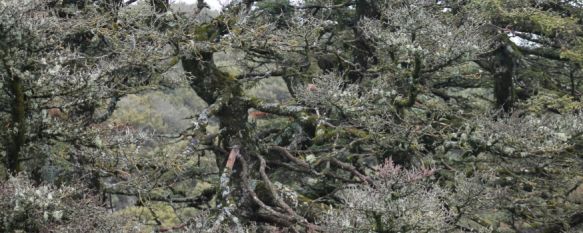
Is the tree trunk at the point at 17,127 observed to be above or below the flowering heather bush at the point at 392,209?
above

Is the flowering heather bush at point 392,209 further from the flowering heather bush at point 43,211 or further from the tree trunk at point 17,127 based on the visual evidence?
the tree trunk at point 17,127

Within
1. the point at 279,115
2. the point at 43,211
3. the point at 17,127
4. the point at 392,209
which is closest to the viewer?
the point at 392,209

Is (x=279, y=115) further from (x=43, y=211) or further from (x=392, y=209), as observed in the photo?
(x=43, y=211)

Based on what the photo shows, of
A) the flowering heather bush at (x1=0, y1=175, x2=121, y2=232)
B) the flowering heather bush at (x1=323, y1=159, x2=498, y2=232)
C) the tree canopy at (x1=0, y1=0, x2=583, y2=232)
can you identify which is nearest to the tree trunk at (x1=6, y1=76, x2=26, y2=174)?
the tree canopy at (x1=0, y1=0, x2=583, y2=232)

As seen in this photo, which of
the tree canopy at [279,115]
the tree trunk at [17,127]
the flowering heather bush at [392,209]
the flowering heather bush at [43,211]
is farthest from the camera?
the tree trunk at [17,127]

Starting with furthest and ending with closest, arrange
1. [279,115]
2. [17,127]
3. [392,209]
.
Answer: [279,115] → [17,127] → [392,209]

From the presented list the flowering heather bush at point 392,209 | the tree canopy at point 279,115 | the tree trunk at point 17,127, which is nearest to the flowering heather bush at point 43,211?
the tree canopy at point 279,115

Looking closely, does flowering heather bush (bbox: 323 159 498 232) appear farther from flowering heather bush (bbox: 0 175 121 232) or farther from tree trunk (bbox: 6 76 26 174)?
tree trunk (bbox: 6 76 26 174)

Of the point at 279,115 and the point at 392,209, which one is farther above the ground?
the point at 392,209

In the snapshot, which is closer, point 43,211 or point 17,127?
point 43,211

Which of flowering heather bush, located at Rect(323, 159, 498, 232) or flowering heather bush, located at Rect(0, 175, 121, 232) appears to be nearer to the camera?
flowering heather bush, located at Rect(323, 159, 498, 232)

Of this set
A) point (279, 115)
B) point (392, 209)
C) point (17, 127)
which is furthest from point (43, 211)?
point (279, 115)

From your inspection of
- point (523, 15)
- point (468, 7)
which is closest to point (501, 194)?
point (523, 15)

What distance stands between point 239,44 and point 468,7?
3.66 metres
